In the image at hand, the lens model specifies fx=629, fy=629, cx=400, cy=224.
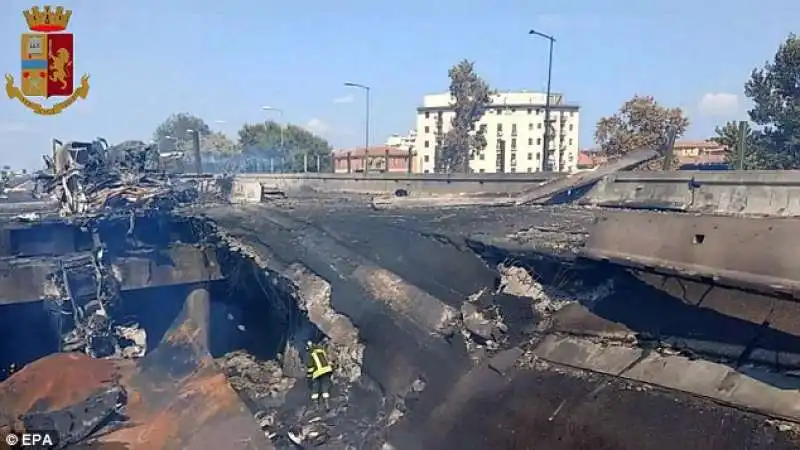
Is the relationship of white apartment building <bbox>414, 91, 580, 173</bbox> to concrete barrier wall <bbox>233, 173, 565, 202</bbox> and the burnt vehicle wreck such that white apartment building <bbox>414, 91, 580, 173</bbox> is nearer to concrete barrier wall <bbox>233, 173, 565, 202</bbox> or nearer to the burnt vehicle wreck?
concrete barrier wall <bbox>233, 173, 565, 202</bbox>

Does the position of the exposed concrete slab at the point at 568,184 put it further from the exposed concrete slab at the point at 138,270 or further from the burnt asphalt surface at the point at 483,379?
the exposed concrete slab at the point at 138,270

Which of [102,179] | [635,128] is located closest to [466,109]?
[635,128]

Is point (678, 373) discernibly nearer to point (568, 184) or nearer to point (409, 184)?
point (568, 184)

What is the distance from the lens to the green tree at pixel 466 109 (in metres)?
52.5

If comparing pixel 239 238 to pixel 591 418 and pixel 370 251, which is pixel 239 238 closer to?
pixel 370 251

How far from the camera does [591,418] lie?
5.97 metres

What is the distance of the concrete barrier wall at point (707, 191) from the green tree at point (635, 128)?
→ 66.9ft

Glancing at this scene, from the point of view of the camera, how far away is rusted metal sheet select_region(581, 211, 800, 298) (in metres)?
6.00

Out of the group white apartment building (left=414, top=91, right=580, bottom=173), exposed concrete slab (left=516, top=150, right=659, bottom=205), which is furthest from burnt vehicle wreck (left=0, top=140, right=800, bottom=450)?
white apartment building (left=414, top=91, right=580, bottom=173)

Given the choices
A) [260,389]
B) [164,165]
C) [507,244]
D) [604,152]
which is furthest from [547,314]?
[604,152]

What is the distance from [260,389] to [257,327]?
2.70 m

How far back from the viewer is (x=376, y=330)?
8.66m

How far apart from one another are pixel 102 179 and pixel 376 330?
396 inches

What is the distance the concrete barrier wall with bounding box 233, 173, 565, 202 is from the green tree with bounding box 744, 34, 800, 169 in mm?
13599
